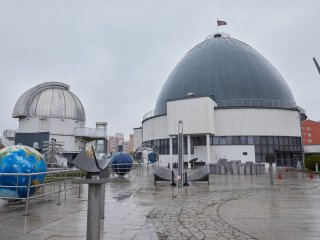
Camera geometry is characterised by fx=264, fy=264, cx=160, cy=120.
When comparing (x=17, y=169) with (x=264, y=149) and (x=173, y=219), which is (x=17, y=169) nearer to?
(x=173, y=219)

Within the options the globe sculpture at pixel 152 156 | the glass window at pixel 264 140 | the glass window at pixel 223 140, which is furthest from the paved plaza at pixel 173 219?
the glass window at pixel 264 140

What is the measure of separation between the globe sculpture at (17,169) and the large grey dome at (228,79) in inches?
1680

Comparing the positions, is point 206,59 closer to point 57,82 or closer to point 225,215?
point 57,82

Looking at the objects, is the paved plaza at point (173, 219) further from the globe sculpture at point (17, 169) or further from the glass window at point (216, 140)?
the glass window at point (216, 140)

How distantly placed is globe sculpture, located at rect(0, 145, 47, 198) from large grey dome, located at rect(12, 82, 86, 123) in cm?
4108

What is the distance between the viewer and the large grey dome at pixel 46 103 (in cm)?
4812

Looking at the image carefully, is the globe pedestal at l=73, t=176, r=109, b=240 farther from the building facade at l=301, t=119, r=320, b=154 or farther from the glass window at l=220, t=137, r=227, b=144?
the building facade at l=301, t=119, r=320, b=154

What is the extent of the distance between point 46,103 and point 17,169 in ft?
140

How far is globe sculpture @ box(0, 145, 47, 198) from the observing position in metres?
8.87

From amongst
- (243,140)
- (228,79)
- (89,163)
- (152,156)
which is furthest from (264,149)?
(89,163)

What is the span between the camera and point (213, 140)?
4522 centimetres

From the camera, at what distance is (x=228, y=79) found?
172ft

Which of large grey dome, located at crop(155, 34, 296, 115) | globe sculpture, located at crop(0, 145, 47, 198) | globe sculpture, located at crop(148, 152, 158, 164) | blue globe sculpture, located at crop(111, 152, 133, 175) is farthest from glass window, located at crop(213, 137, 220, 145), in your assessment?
globe sculpture, located at crop(0, 145, 47, 198)

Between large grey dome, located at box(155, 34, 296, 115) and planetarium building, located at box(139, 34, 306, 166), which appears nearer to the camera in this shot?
planetarium building, located at box(139, 34, 306, 166)
